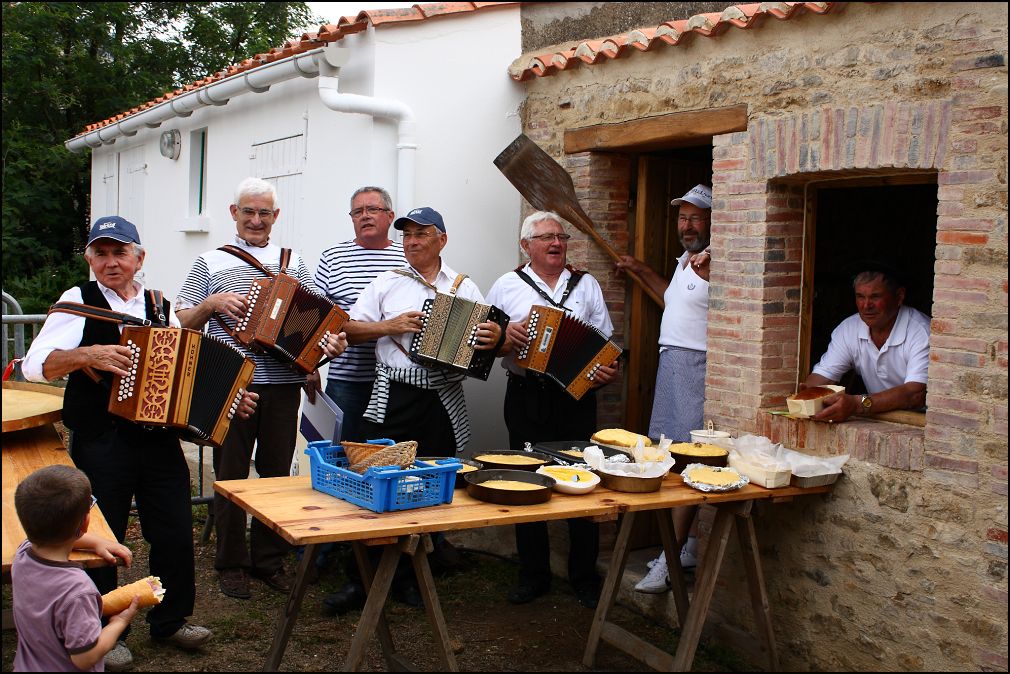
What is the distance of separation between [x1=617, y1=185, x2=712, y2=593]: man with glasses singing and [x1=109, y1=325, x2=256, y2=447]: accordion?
2331 mm

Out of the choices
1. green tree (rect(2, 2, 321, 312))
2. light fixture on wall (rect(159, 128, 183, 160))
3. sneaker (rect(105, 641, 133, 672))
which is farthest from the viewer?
green tree (rect(2, 2, 321, 312))

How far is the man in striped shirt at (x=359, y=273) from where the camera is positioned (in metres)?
5.72

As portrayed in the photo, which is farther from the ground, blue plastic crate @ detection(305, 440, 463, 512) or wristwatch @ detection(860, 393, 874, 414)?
wristwatch @ detection(860, 393, 874, 414)

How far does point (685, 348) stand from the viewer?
18.0ft

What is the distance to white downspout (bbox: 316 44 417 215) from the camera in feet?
20.4

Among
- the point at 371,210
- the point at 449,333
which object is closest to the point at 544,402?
the point at 449,333

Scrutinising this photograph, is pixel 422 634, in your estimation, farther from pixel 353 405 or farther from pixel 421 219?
pixel 421 219

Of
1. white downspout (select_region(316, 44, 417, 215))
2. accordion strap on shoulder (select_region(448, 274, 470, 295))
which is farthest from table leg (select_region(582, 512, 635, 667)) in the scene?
white downspout (select_region(316, 44, 417, 215))

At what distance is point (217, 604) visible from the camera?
18.0 feet

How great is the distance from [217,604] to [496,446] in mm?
2088

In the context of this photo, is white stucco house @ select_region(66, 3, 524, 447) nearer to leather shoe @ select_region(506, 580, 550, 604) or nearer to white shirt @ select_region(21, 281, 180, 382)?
leather shoe @ select_region(506, 580, 550, 604)

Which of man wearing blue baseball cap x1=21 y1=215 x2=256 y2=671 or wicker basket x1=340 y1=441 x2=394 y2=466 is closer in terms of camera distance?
wicker basket x1=340 y1=441 x2=394 y2=466

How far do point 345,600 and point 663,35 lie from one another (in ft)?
11.4

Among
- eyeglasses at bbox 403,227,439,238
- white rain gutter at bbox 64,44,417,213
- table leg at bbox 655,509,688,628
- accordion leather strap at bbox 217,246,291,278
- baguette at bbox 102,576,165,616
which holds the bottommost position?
table leg at bbox 655,509,688,628
